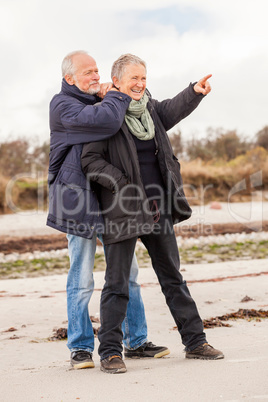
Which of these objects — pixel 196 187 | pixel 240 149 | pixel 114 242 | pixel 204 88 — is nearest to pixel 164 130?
pixel 204 88

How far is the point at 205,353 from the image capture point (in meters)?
3.68

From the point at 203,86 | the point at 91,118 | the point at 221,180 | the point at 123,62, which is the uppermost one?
the point at 221,180

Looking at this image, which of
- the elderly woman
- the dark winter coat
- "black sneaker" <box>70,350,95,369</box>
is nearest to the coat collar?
the elderly woman

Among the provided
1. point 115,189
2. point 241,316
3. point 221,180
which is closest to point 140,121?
point 115,189

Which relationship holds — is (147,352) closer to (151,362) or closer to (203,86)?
(151,362)

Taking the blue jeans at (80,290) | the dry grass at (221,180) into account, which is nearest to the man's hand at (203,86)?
the blue jeans at (80,290)

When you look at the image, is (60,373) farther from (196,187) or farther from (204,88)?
(196,187)

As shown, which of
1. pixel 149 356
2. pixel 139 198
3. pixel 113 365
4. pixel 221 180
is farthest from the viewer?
pixel 221 180

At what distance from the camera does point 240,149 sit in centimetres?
3672

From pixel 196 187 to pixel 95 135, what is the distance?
79.3 feet

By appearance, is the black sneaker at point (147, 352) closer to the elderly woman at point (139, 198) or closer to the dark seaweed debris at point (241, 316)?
the elderly woman at point (139, 198)

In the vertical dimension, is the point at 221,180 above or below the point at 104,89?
above

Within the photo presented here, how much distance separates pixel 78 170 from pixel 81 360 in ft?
3.81

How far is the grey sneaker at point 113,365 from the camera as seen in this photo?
348 cm
